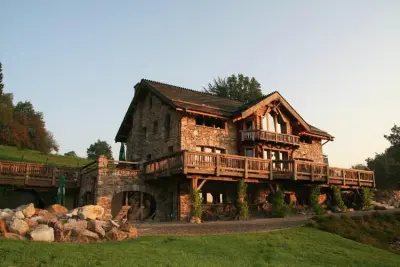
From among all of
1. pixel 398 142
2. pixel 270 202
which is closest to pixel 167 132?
pixel 270 202

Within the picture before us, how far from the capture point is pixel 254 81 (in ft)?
193

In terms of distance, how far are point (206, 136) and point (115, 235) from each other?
14842 mm

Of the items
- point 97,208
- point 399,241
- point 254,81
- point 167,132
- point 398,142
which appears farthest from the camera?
point 254,81

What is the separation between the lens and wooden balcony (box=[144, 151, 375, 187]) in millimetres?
22594

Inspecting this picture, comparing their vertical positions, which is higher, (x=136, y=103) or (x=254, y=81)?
(x=254, y=81)

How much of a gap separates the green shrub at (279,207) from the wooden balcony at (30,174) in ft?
49.1

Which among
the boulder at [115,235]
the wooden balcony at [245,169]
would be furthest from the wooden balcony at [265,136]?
the boulder at [115,235]

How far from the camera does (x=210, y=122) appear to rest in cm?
2916

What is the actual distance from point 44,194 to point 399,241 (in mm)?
24577

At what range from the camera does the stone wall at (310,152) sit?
3390cm

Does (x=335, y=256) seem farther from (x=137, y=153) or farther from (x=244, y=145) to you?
(x=137, y=153)

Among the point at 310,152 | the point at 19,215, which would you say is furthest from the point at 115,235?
the point at 310,152

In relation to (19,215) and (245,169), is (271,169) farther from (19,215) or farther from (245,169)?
(19,215)

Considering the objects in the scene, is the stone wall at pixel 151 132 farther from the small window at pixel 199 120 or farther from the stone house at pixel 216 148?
the small window at pixel 199 120
